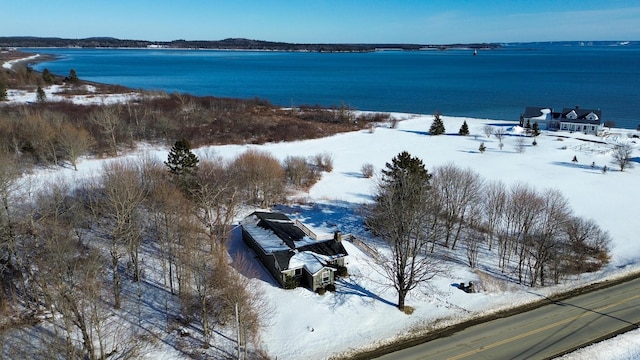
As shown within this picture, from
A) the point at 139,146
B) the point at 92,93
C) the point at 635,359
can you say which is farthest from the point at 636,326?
the point at 92,93

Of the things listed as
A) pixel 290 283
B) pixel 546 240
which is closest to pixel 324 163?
pixel 290 283

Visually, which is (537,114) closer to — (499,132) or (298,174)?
(499,132)

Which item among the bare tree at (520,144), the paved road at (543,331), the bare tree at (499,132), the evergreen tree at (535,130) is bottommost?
the paved road at (543,331)

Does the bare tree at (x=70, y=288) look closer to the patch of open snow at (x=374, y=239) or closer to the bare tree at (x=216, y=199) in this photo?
the patch of open snow at (x=374, y=239)

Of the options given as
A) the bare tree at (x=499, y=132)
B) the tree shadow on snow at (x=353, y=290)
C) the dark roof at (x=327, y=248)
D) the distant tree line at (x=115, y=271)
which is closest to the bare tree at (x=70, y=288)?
the distant tree line at (x=115, y=271)

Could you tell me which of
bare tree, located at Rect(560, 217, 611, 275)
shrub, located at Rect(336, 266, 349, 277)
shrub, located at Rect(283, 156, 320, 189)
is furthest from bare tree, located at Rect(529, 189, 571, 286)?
shrub, located at Rect(283, 156, 320, 189)

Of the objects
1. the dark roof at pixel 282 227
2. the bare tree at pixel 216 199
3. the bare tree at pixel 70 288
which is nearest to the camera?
the bare tree at pixel 70 288

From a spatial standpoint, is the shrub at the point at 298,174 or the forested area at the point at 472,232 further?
the shrub at the point at 298,174

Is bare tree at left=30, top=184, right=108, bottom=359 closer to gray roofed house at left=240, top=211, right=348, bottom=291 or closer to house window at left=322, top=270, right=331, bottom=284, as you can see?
gray roofed house at left=240, top=211, right=348, bottom=291
